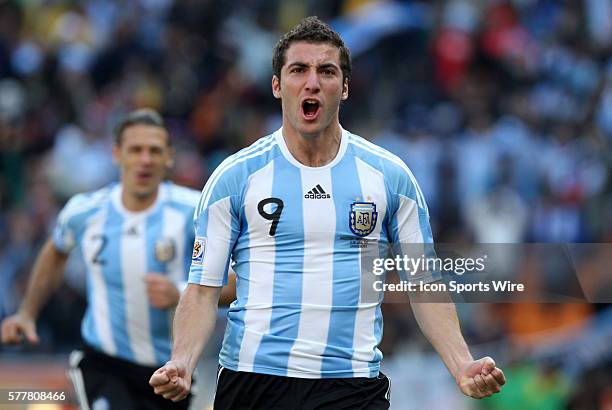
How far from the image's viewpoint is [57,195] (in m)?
12.6

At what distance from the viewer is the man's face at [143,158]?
23.3ft

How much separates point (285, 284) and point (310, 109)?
738mm

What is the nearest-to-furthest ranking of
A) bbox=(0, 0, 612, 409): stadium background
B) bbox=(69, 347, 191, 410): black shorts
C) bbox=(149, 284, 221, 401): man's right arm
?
bbox=(149, 284, 221, 401): man's right arm, bbox=(69, 347, 191, 410): black shorts, bbox=(0, 0, 612, 409): stadium background

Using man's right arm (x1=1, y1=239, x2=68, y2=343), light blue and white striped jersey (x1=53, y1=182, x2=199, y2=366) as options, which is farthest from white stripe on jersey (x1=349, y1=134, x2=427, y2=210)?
man's right arm (x1=1, y1=239, x2=68, y2=343)

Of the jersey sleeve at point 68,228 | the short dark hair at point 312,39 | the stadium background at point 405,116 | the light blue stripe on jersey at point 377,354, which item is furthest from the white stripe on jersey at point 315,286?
the stadium background at point 405,116

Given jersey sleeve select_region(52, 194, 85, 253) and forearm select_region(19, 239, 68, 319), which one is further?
forearm select_region(19, 239, 68, 319)

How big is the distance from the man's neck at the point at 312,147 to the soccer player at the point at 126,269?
1.85 metres

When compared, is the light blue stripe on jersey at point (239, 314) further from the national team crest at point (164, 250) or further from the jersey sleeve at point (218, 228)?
the national team crest at point (164, 250)

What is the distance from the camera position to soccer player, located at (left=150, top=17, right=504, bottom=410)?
15.4 feet

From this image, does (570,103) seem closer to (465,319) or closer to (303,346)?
(465,319)

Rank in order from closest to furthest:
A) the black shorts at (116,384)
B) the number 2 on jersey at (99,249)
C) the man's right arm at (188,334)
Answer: the man's right arm at (188,334) → the black shorts at (116,384) → the number 2 on jersey at (99,249)

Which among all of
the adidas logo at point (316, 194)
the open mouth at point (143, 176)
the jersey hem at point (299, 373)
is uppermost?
the open mouth at point (143, 176)

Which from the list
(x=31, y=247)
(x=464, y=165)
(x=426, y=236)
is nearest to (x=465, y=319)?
(x=464, y=165)

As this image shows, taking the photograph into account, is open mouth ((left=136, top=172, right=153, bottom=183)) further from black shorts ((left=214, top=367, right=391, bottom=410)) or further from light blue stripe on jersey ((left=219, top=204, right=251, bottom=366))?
black shorts ((left=214, top=367, right=391, bottom=410))
